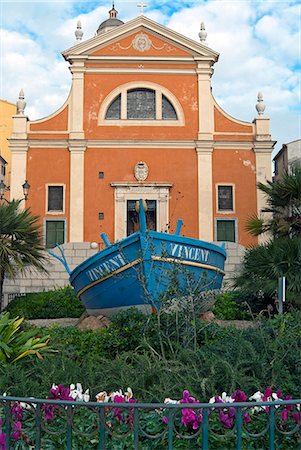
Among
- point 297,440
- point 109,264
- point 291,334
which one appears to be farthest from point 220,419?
point 109,264

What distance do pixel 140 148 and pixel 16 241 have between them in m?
11.9

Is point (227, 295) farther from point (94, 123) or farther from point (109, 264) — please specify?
point (94, 123)

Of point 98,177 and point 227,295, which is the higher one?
point 98,177

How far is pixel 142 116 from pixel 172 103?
62.3 inches

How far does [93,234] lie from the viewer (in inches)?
1017

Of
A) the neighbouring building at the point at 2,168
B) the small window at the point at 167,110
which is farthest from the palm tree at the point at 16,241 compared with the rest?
the neighbouring building at the point at 2,168

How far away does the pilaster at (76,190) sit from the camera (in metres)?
25.7

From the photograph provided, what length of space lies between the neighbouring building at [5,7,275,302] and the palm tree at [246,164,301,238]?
10.9m

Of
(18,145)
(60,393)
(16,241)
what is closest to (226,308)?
(16,241)

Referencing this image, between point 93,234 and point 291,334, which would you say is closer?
point 291,334

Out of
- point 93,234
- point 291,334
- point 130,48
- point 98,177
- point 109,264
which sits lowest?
point 291,334

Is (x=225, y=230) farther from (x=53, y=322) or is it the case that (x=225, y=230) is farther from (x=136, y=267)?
(x=136, y=267)

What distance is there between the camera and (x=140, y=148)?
26625mm

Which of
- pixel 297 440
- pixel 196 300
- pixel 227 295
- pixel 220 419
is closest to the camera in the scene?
pixel 220 419
